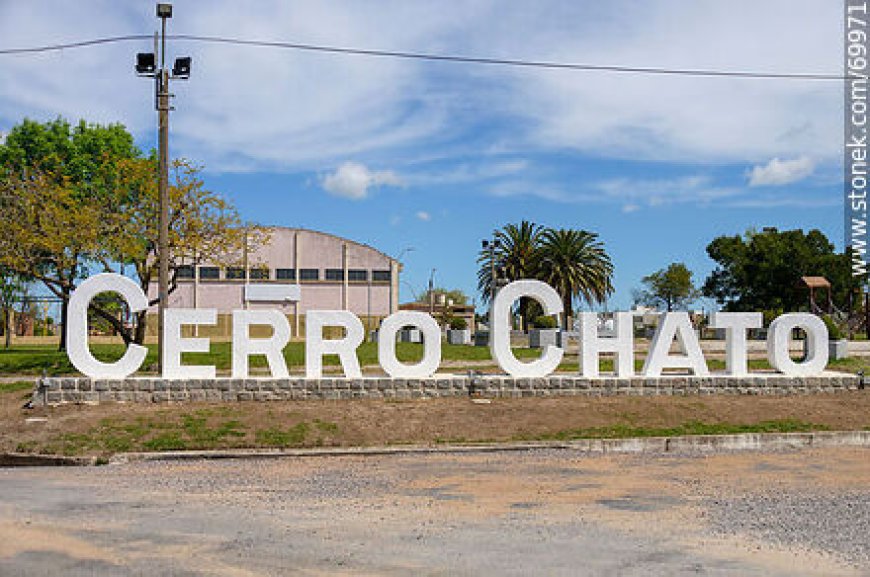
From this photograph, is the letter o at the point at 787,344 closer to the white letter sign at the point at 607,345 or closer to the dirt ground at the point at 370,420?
the dirt ground at the point at 370,420

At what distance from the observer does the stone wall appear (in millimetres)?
22016

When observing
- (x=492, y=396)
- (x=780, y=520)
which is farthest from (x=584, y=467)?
(x=492, y=396)

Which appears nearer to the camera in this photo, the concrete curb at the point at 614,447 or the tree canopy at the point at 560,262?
the concrete curb at the point at 614,447

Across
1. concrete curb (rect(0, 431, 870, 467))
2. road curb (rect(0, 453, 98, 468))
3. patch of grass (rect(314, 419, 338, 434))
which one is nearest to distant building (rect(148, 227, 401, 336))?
patch of grass (rect(314, 419, 338, 434))

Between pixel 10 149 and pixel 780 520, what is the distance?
47.4 m

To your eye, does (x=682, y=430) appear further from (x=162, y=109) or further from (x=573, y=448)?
(x=162, y=109)

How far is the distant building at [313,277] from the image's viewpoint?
7888cm

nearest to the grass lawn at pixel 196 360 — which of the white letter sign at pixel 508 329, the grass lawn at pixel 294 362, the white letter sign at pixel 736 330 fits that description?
the grass lawn at pixel 294 362

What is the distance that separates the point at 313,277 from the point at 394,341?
5677cm

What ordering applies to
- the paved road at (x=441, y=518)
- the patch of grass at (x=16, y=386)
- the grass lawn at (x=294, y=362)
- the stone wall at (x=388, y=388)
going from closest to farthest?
the paved road at (x=441, y=518) < the stone wall at (x=388, y=388) < the patch of grass at (x=16, y=386) < the grass lawn at (x=294, y=362)

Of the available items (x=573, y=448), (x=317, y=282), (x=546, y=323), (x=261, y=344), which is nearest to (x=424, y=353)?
(x=261, y=344)

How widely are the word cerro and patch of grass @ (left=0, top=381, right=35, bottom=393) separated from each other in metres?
2.72

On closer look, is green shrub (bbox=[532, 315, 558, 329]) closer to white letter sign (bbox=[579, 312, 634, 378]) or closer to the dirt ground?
white letter sign (bbox=[579, 312, 634, 378])

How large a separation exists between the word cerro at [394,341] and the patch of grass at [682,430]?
3.22 m
